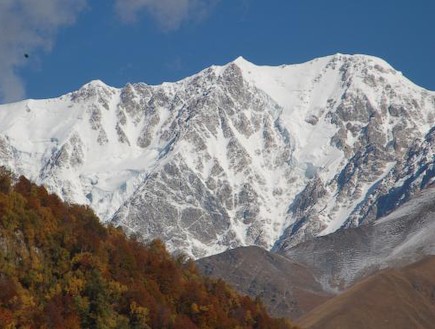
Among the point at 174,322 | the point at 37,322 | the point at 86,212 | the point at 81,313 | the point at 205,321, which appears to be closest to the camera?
the point at 37,322

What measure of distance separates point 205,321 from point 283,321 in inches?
891

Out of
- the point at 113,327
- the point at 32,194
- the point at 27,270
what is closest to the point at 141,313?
the point at 113,327

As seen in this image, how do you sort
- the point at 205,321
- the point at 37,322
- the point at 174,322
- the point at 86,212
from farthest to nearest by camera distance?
the point at 86,212, the point at 205,321, the point at 174,322, the point at 37,322

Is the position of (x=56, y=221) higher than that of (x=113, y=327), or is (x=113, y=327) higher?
(x=56, y=221)

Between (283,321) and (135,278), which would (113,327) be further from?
(283,321)

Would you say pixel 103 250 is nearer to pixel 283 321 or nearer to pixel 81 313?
pixel 81 313

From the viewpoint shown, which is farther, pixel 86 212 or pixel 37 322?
pixel 86 212

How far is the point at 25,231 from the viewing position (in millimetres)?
125000

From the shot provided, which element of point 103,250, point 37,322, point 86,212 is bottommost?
point 37,322

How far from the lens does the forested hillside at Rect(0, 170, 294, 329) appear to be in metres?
116

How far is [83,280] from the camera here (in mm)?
123188

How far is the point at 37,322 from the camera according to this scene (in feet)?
365

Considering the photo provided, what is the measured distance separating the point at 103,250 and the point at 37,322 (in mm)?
22002

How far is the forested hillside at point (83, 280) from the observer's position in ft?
381
